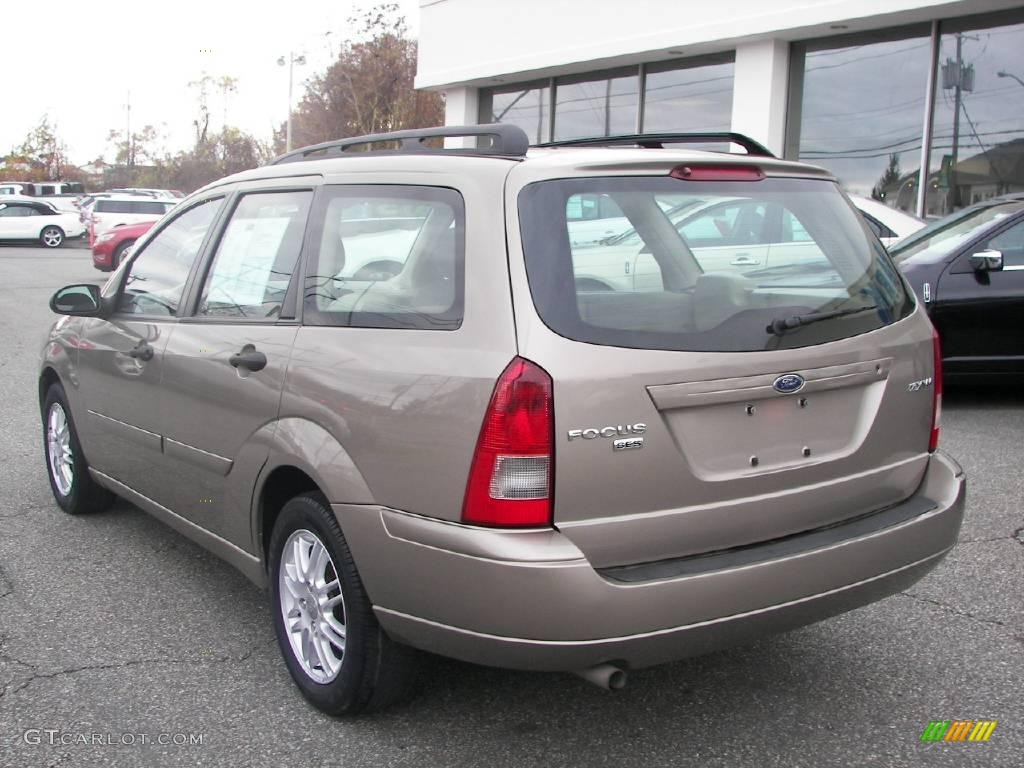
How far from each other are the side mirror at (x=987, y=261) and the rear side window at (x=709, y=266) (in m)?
4.90

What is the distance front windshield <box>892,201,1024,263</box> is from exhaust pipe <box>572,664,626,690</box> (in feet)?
21.2

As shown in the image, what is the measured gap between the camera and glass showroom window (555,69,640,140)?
1883 centimetres

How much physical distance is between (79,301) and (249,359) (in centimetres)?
150

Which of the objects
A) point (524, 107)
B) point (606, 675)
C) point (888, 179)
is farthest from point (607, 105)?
point (606, 675)

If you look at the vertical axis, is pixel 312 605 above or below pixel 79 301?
below

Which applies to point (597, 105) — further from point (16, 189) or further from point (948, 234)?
point (16, 189)

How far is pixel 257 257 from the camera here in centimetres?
382

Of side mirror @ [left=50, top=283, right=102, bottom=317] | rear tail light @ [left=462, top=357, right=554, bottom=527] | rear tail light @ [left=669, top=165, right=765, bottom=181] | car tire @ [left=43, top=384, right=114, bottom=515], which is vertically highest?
rear tail light @ [left=669, top=165, right=765, bottom=181]

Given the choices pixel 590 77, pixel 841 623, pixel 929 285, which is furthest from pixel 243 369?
pixel 590 77

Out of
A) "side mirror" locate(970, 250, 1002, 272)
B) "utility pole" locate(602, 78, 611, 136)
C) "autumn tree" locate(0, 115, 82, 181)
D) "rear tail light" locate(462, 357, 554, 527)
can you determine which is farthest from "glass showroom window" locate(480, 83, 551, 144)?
"autumn tree" locate(0, 115, 82, 181)

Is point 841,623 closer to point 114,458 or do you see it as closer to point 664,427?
point 664,427

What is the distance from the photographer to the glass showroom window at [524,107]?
20609 mm

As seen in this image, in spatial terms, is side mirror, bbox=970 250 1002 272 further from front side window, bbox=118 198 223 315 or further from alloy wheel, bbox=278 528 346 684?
alloy wheel, bbox=278 528 346 684

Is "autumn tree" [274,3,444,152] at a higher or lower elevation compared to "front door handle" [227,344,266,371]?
higher
